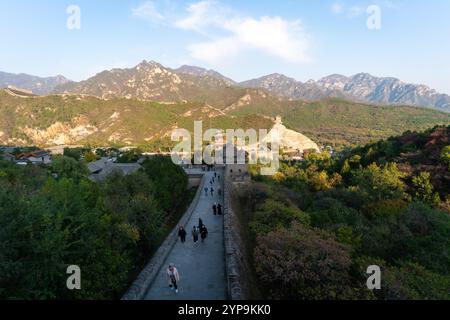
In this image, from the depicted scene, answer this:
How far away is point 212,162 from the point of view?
156ft

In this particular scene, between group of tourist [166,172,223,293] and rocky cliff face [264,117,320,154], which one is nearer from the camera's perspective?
group of tourist [166,172,223,293]

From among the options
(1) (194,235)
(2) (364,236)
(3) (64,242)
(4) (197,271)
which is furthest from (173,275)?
(2) (364,236)

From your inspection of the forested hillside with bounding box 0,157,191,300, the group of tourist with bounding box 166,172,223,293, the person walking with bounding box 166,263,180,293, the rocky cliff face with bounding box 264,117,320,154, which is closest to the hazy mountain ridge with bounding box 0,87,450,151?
the rocky cliff face with bounding box 264,117,320,154

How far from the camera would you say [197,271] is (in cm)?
1157

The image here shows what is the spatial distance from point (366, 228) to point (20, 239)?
54.9 ft

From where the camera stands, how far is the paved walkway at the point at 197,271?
9805 millimetres

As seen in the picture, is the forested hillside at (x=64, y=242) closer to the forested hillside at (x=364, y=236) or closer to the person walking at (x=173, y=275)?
the person walking at (x=173, y=275)

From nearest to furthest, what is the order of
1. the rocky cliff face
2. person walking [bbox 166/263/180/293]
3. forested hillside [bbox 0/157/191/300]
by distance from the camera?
forested hillside [bbox 0/157/191/300], person walking [bbox 166/263/180/293], the rocky cliff face

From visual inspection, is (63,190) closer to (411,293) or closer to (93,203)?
(93,203)

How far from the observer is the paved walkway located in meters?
9.80

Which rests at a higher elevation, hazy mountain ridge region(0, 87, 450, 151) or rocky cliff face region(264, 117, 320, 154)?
hazy mountain ridge region(0, 87, 450, 151)

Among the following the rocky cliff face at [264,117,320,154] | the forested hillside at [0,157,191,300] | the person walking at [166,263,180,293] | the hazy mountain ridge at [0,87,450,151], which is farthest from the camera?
the hazy mountain ridge at [0,87,450,151]

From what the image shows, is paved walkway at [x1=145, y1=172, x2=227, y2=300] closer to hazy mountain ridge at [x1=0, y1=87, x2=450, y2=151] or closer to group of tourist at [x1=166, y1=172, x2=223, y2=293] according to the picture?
group of tourist at [x1=166, y1=172, x2=223, y2=293]
